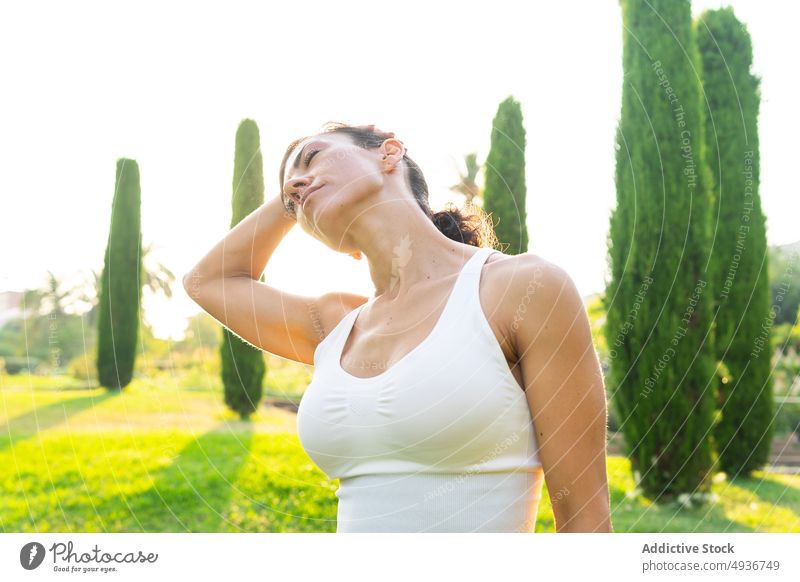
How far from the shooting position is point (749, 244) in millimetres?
5703

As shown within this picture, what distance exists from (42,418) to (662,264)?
5.28 metres

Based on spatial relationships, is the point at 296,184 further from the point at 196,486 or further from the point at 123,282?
the point at 123,282

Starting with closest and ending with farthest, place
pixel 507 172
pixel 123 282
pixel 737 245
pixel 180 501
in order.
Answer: pixel 180 501 < pixel 507 172 < pixel 737 245 < pixel 123 282

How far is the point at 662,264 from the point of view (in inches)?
193

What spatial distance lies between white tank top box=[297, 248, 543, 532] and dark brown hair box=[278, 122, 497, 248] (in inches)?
7.7

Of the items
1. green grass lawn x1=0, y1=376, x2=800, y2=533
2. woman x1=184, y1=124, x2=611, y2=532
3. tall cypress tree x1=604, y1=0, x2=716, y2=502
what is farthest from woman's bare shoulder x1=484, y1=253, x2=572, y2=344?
tall cypress tree x1=604, y1=0, x2=716, y2=502

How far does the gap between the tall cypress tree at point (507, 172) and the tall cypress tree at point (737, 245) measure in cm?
166

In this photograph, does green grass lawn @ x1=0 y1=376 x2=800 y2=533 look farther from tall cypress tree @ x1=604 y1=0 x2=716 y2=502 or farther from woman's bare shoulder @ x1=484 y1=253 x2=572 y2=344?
woman's bare shoulder @ x1=484 y1=253 x2=572 y2=344

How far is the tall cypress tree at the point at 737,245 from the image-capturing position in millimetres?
→ 5633

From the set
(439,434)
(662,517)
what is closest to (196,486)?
(662,517)
